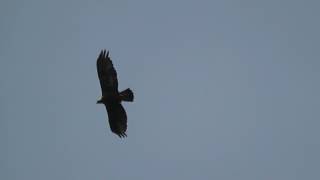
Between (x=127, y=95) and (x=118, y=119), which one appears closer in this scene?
(x=127, y=95)

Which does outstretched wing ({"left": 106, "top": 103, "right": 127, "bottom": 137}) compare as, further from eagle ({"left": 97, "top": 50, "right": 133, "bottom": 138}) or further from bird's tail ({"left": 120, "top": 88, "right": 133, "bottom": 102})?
bird's tail ({"left": 120, "top": 88, "right": 133, "bottom": 102})

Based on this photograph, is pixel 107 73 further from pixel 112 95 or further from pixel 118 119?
pixel 118 119

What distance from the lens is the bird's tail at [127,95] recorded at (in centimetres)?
3056

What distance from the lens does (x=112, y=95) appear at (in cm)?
3109

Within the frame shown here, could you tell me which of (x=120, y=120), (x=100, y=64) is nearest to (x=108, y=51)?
(x=100, y=64)

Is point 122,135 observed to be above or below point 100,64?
below

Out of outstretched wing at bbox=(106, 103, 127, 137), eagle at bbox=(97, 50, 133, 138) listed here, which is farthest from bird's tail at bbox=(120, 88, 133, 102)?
outstretched wing at bbox=(106, 103, 127, 137)

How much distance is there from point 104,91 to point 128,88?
127cm

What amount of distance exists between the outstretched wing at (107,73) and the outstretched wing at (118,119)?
35.5 inches

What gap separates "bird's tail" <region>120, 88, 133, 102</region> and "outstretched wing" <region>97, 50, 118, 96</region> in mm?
421

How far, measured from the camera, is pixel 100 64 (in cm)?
3081

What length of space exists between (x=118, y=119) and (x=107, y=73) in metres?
2.27

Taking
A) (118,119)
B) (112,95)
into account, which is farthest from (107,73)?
(118,119)

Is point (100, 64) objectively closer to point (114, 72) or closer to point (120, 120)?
point (114, 72)
